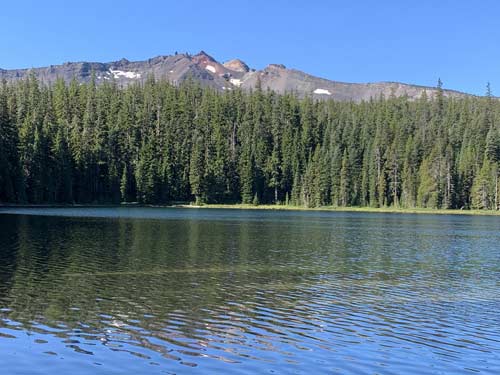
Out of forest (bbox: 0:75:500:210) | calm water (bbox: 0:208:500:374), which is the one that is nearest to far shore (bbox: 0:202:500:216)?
forest (bbox: 0:75:500:210)

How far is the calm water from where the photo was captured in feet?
55.4

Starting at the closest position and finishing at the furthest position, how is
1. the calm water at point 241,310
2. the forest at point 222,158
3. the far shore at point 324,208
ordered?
the calm water at point 241,310
the far shore at point 324,208
the forest at point 222,158

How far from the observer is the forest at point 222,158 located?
481ft

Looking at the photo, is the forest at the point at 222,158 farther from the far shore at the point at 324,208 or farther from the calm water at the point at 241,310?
the calm water at the point at 241,310

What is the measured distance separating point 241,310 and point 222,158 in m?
153

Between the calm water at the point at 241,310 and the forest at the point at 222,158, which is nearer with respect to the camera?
the calm water at the point at 241,310

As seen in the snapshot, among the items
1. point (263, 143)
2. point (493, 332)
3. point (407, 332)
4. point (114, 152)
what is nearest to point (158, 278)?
point (407, 332)

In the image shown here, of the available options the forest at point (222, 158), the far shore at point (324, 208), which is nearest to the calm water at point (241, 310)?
the far shore at point (324, 208)

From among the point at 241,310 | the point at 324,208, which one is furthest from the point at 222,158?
the point at 241,310

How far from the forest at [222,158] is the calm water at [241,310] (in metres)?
104

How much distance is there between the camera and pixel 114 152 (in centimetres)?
16925

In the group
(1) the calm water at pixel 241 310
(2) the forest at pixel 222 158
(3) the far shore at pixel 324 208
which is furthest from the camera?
(2) the forest at pixel 222 158

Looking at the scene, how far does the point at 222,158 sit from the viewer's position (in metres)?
176

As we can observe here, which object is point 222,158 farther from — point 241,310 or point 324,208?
point 241,310
